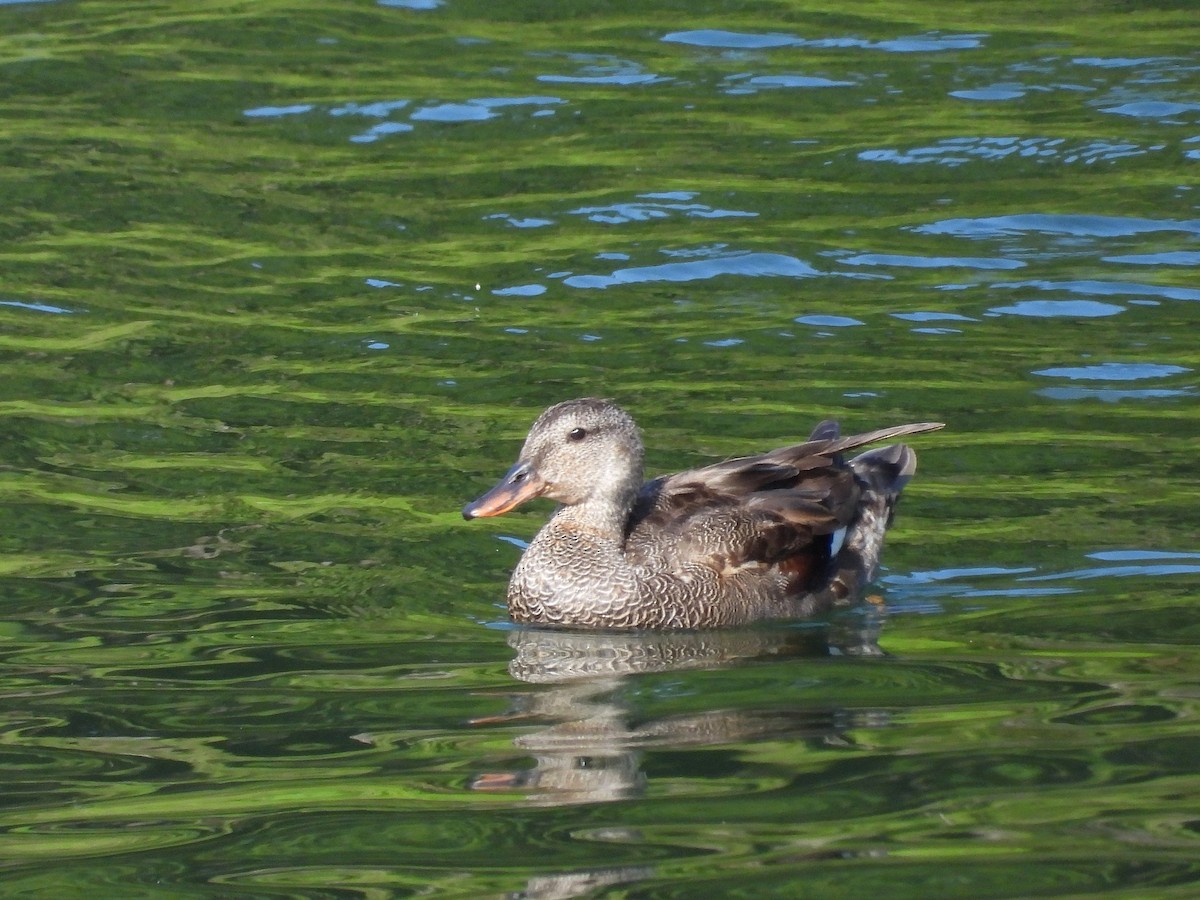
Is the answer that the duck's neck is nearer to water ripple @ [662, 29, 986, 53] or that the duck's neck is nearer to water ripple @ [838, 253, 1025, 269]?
water ripple @ [838, 253, 1025, 269]

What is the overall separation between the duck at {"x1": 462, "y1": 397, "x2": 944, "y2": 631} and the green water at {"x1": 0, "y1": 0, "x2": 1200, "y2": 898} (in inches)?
7.6

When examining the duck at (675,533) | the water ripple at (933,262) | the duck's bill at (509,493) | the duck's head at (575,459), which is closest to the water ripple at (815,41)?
the water ripple at (933,262)

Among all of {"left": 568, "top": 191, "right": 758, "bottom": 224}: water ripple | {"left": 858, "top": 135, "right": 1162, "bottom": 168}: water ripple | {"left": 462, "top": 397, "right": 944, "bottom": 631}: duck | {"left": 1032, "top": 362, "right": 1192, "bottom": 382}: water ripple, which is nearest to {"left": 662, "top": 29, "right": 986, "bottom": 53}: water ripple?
{"left": 858, "top": 135, "right": 1162, "bottom": 168}: water ripple

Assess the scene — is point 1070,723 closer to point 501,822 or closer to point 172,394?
point 501,822

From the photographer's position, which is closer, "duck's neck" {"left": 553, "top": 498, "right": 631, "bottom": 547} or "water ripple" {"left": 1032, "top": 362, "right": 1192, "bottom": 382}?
"duck's neck" {"left": 553, "top": 498, "right": 631, "bottom": 547}

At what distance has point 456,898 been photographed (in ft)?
17.6

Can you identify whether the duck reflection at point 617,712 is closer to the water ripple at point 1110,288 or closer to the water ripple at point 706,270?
the water ripple at point 1110,288

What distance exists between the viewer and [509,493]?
887 centimetres

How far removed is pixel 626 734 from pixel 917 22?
12.6m

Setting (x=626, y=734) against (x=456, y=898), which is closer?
(x=456, y=898)

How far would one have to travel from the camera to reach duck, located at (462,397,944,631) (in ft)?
28.5

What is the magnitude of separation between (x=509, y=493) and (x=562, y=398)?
2.45 metres

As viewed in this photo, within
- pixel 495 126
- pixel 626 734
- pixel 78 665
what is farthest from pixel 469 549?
pixel 495 126

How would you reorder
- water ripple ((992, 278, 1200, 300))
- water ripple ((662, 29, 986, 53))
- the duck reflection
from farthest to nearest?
water ripple ((662, 29, 986, 53)), water ripple ((992, 278, 1200, 300)), the duck reflection
